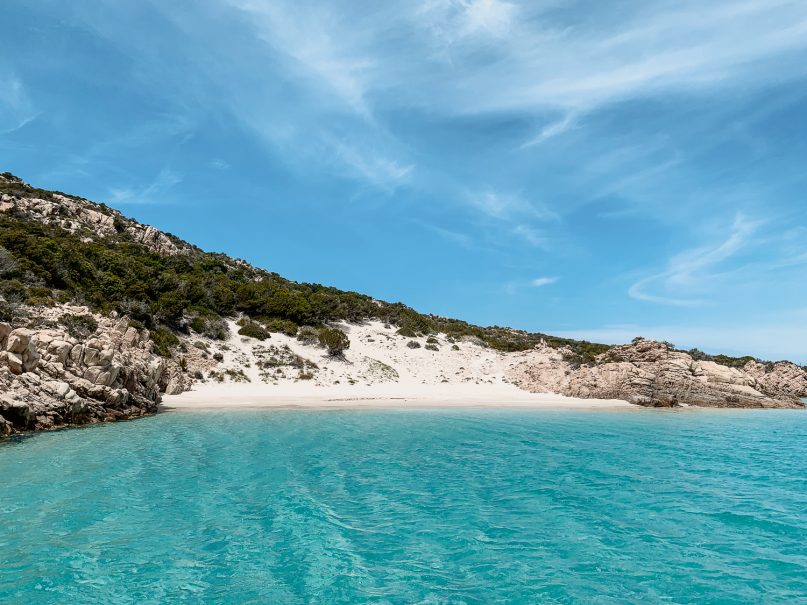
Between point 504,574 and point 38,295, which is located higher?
point 38,295

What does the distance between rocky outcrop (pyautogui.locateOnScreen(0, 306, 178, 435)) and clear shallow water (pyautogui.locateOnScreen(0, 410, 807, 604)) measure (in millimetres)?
2880

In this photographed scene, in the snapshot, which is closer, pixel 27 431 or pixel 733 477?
pixel 733 477

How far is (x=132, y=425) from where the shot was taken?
21.8 metres

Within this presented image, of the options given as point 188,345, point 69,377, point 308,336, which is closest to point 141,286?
point 188,345

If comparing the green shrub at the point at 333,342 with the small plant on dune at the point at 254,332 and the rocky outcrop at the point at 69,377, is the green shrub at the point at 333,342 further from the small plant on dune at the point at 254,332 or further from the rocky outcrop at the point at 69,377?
the rocky outcrop at the point at 69,377

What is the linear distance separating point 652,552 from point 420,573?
4.24 meters

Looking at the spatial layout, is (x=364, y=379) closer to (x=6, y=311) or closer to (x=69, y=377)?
(x=69, y=377)

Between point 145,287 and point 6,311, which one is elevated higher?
point 145,287

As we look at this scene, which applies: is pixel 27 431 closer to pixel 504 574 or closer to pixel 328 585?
pixel 328 585

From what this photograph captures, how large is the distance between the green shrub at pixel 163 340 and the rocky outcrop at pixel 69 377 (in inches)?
208

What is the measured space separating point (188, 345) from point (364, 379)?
15.1 metres

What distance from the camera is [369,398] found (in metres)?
36.8

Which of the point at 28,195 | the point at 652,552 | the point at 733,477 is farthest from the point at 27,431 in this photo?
the point at 28,195

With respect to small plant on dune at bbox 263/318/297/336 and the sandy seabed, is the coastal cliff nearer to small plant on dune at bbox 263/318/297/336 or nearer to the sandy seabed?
small plant on dune at bbox 263/318/297/336
